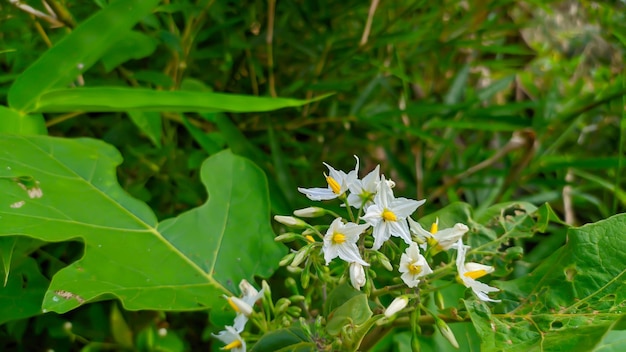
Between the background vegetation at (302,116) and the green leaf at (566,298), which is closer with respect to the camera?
the green leaf at (566,298)

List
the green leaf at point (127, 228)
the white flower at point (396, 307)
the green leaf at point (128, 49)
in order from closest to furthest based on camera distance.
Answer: the white flower at point (396, 307), the green leaf at point (127, 228), the green leaf at point (128, 49)

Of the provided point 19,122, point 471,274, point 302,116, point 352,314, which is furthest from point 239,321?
point 302,116

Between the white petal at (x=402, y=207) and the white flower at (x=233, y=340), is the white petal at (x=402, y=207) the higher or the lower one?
the higher one

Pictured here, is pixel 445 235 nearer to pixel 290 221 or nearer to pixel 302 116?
pixel 290 221

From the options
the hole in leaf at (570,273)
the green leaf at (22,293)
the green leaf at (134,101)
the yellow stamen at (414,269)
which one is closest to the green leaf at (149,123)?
the green leaf at (134,101)

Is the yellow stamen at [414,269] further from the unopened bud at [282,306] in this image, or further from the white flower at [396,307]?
the unopened bud at [282,306]

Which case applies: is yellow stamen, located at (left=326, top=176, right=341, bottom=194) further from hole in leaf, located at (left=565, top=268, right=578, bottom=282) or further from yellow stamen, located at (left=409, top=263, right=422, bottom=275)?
hole in leaf, located at (left=565, top=268, right=578, bottom=282)

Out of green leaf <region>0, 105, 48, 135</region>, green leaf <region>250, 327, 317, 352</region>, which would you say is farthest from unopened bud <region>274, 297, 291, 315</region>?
green leaf <region>0, 105, 48, 135</region>
